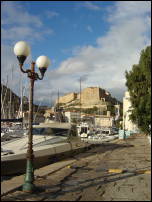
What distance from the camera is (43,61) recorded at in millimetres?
9914

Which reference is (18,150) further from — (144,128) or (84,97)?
(84,97)

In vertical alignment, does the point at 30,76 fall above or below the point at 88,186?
above

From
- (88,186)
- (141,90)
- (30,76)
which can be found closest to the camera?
(88,186)

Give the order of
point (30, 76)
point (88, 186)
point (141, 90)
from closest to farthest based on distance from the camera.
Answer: point (88, 186)
point (30, 76)
point (141, 90)

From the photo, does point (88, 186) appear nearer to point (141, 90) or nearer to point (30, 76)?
point (30, 76)

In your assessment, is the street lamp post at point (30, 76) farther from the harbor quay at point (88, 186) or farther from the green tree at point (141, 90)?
the green tree at point (141, 90)

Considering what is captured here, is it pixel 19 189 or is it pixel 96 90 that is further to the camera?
pixel 96 90

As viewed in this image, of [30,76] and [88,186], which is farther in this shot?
[30,76]

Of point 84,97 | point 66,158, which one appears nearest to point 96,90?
point 84,97

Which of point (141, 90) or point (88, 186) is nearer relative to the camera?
point (88, 186)

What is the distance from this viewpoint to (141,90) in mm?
13453

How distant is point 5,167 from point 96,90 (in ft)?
578

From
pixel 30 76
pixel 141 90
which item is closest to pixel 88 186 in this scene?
pixel 30 76

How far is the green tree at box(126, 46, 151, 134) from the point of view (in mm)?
12161
